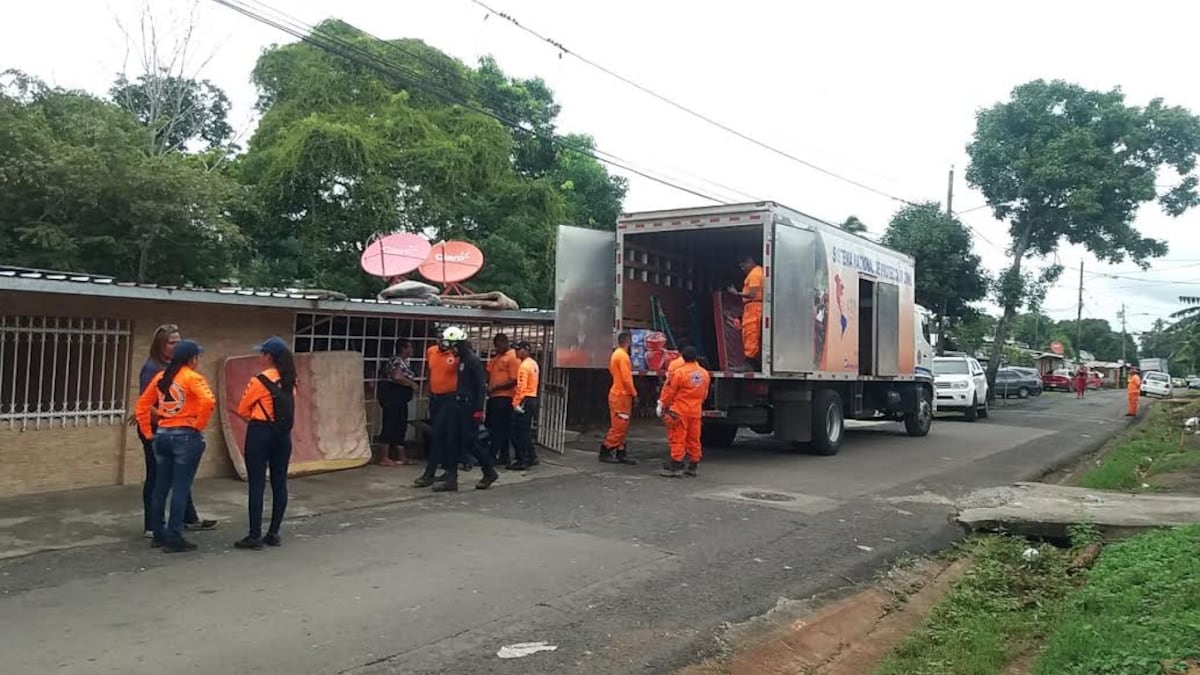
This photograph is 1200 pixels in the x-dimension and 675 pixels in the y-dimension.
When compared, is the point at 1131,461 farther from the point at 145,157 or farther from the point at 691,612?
the point at 145,157

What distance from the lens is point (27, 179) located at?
13.6m

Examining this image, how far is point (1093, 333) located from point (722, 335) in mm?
108690

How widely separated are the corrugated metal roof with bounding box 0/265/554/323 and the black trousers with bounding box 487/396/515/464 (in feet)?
4.31

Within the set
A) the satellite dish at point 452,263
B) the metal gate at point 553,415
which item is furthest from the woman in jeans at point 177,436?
the satellite dish at point 452,263

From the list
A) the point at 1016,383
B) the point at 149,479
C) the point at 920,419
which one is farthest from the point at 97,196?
the point at 1016,383

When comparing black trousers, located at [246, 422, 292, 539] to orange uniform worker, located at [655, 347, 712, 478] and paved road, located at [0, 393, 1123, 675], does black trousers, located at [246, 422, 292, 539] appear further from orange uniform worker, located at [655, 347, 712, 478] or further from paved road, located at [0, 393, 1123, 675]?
orange uniform worker, located at [655, 347, 712, 478]

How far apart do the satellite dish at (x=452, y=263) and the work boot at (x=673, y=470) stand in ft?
14.4

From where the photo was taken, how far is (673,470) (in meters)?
10.9

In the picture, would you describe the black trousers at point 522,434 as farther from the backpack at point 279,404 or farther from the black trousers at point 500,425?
the backpack at point 279,404

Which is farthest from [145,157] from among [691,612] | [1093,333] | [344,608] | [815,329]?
[1093,333]

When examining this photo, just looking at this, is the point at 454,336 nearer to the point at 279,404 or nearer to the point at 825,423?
the point at 279,404

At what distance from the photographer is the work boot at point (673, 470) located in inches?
424

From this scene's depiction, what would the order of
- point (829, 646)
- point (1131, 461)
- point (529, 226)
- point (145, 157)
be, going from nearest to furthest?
1. point (829, 646)
2. point (1131, 461)
3. point (145, 157)
4. point (529, 226)

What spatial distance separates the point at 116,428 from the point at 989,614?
7.89 meters
